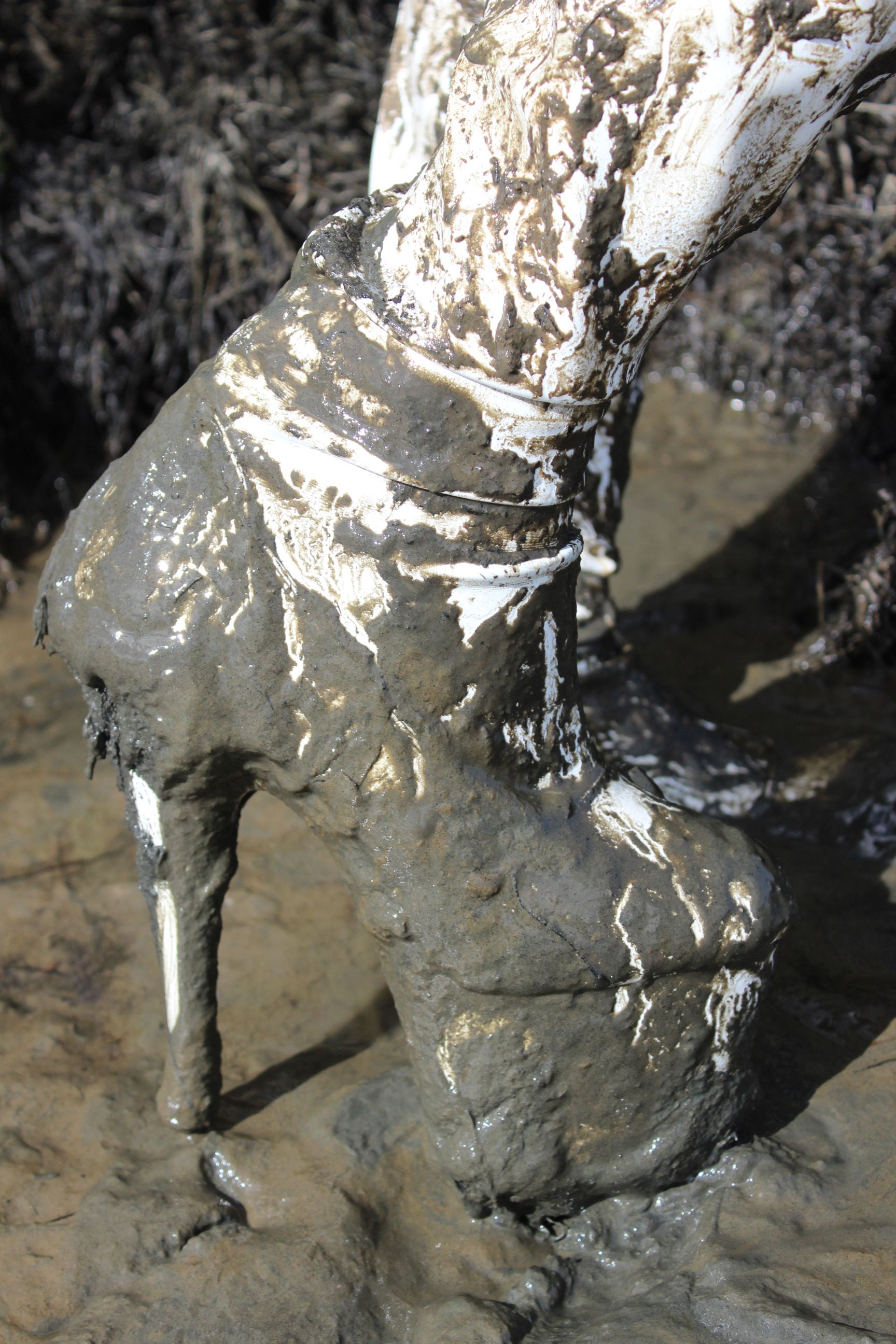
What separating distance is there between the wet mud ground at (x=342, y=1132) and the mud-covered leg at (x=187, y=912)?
0.41 feet

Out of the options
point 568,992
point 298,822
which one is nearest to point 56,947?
point 298,822

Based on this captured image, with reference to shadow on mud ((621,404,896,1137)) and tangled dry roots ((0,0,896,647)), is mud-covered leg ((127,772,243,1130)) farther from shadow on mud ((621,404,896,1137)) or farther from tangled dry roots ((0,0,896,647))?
tangled dry roots ((0,0,896,647))

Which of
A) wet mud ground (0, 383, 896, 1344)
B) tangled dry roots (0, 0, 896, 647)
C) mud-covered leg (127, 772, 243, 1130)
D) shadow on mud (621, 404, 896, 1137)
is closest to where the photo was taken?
wet mud ground (0, 383, 896, 1344)

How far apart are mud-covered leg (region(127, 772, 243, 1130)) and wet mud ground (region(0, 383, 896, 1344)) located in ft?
0.41

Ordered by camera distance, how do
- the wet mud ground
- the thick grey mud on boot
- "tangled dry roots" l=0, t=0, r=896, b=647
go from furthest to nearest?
"tangled dry roots" l=0, t=0, r=896, b=647 < the wet mud ground < the thick grey mud on boot

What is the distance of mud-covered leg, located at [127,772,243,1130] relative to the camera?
1762 millimetres

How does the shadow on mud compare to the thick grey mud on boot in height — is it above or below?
below

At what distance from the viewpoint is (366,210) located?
1590 millimetres

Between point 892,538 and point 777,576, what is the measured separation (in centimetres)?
51

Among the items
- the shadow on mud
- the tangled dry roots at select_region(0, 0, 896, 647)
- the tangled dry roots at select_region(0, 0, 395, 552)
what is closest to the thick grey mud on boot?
the shadow on mud

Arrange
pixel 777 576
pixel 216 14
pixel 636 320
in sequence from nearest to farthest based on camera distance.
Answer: pixel 636 320 < pixel 777 576 < pixel 216 14

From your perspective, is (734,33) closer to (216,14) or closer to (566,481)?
(566,481)

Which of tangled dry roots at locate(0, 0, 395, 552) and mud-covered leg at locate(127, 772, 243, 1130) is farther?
tangled dry roots at locate(0, 0, 395, 552)

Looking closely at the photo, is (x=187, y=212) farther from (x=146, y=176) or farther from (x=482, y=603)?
(x=482, y=603)
